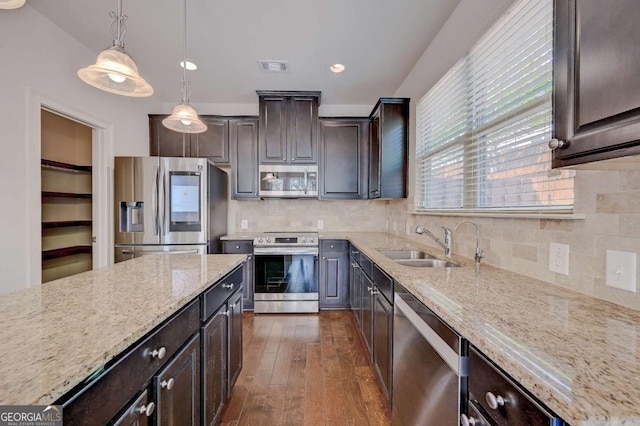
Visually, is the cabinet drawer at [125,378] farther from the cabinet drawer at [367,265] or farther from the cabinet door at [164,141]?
the cabinet door at [164,141]

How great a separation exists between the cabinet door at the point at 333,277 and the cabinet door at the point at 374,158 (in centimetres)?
74

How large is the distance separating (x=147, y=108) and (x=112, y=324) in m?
3.43

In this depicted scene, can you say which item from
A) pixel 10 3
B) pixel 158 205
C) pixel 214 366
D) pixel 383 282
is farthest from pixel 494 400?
pixel 158 205

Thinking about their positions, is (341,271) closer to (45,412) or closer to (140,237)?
(140,237)

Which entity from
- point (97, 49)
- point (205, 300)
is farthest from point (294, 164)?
point (205, 300)

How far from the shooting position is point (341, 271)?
3268 mm

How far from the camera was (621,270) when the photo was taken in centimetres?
92

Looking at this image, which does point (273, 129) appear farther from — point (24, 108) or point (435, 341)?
point (435, 341)

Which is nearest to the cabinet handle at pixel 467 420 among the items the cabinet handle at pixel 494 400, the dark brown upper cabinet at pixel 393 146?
the cabinet handle at pixel 494 400

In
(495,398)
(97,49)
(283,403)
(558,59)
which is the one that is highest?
(97,49)

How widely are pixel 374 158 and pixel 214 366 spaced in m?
2.72

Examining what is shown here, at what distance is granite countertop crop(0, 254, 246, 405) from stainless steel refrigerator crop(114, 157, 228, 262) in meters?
1.36

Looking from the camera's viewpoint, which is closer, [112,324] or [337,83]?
[112,324]

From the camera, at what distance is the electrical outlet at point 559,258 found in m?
1.13
